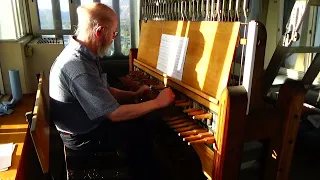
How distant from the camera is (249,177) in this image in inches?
68.7

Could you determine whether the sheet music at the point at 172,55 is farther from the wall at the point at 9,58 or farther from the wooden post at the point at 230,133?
the wall at the point at 9,58

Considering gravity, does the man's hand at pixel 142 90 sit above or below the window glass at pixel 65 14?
below

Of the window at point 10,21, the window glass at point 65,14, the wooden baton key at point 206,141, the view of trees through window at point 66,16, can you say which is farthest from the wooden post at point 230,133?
the window glass at point 65,14

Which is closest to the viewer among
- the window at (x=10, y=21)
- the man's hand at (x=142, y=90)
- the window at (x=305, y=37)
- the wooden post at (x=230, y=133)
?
the wooden post at (x=230, y=133)

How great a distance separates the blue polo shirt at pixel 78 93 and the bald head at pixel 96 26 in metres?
0.05

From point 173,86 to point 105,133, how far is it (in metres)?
0.45

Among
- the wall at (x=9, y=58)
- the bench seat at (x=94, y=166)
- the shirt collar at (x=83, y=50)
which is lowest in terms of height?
the bench seat at (x=94, y=166)

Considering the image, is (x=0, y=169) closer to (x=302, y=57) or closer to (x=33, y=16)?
(x=33, y=16)

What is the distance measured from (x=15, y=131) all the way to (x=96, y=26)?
702 millimetres

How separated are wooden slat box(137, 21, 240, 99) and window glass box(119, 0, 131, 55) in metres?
1.84

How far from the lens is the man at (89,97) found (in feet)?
4.18

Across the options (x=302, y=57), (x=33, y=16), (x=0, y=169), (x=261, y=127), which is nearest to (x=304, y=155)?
(x=302, y=57)

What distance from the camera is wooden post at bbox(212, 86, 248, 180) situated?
3.43ft

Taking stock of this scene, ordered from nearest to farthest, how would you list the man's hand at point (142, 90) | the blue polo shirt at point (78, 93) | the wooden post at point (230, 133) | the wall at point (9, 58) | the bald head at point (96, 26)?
1. the wooden post at point (230, 133)
2. the blue polo shirt at point (78, 93)
3. the bald head at point (96, 26)
4. the man's hand at point (142, 90)
5. the wall at point (9, 58)
